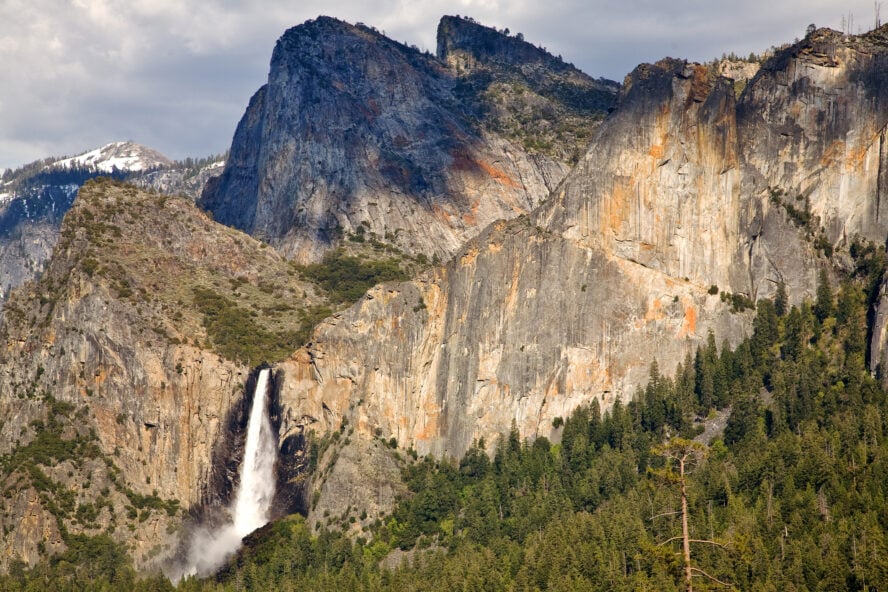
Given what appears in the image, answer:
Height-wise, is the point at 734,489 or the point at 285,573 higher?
the point at 734,489

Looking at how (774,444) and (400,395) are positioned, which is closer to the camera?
(774,444)

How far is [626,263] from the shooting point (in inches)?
7416

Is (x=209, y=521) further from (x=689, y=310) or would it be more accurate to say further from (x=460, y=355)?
(x=689, y=310)

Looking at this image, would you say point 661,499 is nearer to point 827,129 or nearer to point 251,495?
point 827,129

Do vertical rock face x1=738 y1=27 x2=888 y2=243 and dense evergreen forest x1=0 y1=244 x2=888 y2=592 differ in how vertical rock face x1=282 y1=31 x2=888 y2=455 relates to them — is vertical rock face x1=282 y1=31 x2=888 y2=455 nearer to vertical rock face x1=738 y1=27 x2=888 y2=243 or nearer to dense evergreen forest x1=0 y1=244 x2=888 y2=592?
vertical rock face x1=738 y1=27 x2=888 y2=243

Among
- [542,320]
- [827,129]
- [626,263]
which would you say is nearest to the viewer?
[626,263]

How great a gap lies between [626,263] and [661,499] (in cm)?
4264

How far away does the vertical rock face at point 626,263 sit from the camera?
7313 inches

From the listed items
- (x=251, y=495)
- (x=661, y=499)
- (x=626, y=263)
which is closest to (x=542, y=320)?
(x=626, y=263)

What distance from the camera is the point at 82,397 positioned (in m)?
200

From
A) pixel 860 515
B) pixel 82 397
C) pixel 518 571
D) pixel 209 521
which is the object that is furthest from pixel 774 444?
pixel 82 397

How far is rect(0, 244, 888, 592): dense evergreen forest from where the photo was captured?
141375mm

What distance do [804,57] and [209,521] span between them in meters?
90.6

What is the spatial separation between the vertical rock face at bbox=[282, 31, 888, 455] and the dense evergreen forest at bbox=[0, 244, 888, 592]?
4917mm
